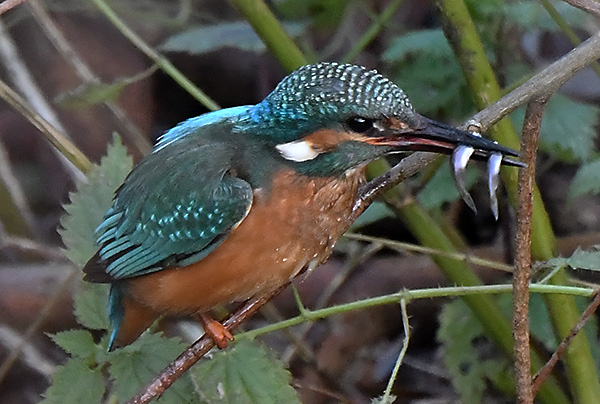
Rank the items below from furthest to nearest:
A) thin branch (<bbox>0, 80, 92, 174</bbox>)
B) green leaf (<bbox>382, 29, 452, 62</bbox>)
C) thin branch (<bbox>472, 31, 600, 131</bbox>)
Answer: green leaf (<bbox>382, 29, 452, 62</bbox>)
thin branch (<bbox>0, 80, 92, 174</bbox>)
thin branch (<bbox>472, 31, 600, 131</bbox>)

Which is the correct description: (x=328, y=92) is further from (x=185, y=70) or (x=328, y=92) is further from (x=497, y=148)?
(x=185, y=70)

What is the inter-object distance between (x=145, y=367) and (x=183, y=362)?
0.21 metres

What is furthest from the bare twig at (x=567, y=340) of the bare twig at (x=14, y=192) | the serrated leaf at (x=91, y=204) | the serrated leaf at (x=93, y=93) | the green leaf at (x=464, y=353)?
the bare twig at (x=14, y=192)

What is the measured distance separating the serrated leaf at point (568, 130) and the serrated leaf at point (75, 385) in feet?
4.21

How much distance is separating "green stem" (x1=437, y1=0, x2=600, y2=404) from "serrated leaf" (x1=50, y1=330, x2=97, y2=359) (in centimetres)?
94

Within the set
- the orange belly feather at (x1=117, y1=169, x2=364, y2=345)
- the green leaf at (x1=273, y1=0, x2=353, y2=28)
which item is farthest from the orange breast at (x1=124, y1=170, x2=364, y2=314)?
the green leaf at (x1=273, y1=0, x2=353, y2=28)

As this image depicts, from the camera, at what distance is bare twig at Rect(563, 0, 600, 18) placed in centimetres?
140

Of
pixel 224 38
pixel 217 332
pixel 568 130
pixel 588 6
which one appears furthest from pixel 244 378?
pixel 568 130

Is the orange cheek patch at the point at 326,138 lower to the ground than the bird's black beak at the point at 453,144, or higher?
higher

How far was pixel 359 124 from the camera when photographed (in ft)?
4.75

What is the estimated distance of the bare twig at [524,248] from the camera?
131cm

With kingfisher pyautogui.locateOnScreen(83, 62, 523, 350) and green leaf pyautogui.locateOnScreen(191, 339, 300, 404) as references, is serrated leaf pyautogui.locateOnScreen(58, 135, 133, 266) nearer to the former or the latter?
kingfisher pyautogui.locateOnScreen(83, 62, 523, 350)

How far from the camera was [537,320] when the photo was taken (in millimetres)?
2203

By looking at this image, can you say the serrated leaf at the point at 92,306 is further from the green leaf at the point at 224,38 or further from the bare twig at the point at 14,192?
the bare twig at the point at 14,192
